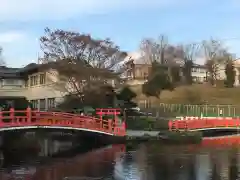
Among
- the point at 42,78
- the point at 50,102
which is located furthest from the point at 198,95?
the point at 42,78

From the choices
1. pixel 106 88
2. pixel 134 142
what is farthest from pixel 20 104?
pixel 134 142

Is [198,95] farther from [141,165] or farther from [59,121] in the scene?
[141,165]

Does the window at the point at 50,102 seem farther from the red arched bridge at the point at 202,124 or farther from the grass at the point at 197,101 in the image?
the red arched bridge at the point at 202,124

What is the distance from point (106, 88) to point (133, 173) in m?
21.1

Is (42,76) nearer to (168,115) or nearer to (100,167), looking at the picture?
(168,115)

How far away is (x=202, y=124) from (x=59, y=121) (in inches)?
672

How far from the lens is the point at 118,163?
24625mm

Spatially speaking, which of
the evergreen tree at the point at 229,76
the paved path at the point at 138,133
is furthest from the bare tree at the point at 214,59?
the paved path at the point at 138,133

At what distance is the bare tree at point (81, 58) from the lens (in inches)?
1592

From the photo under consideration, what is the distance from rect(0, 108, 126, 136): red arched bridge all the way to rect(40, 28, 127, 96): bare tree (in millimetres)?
3741

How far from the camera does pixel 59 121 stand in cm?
3241

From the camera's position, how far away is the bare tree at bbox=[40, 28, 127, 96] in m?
40.4

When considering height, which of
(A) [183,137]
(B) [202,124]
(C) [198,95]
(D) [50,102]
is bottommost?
(A) [183,137]

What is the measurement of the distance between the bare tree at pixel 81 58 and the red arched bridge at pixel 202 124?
7131 mm
